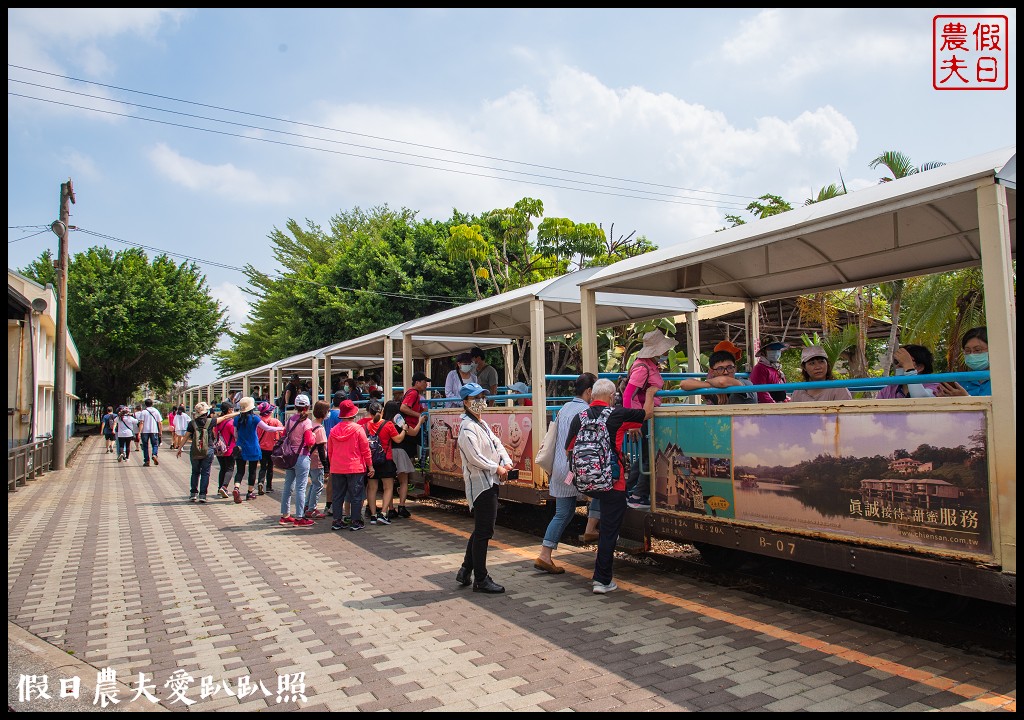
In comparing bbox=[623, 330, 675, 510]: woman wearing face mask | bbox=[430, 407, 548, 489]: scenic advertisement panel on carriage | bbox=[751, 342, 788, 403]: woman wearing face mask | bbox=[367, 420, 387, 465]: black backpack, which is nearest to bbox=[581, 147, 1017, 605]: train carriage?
bbox=[623, 330, 675, 510]: woman wearing face mask

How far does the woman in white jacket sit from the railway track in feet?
5.90

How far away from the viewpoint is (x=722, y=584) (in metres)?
6.45

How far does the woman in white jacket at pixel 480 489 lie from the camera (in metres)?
6.32

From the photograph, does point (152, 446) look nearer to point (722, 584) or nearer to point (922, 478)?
point (722, 584)

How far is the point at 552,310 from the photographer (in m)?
10.8

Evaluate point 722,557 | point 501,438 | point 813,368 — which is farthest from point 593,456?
point 501,438

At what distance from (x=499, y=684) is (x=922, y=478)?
2.90m

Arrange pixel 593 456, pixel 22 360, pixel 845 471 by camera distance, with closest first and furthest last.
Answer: pixel 845 471
pixel 593 456
pixel 22 360

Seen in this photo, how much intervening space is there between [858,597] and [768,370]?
2108 mm

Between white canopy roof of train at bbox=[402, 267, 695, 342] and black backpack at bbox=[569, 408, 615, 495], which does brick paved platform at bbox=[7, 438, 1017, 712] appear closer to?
black backpack at bbox=[569, 408, 615, 495]

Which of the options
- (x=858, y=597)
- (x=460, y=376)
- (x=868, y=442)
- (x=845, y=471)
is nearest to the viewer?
(x=868, y=442)

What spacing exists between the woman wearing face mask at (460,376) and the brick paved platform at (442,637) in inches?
119

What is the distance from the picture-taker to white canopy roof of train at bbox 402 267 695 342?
8.93 m

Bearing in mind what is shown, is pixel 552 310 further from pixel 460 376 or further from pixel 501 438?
pixel 501 438
